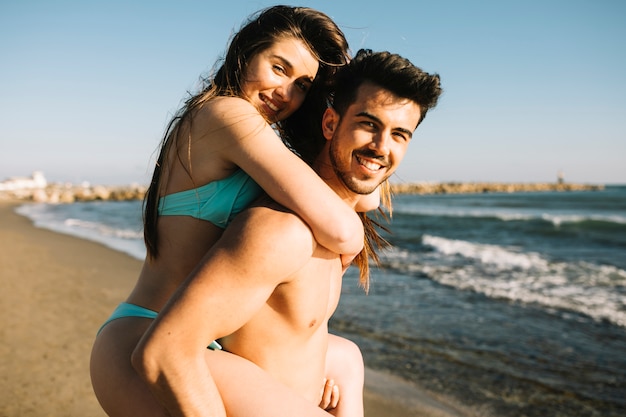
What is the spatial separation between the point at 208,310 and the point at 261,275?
22cm

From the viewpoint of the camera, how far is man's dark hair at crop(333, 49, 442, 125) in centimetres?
245

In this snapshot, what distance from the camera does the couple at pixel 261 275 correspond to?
1.70m

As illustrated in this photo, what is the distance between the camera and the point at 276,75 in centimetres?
276

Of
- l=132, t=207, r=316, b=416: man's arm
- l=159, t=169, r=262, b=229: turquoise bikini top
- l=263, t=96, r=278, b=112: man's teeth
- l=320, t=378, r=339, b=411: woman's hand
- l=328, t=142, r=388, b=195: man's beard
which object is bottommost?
l=320, t=378, r=339, b=411: woman's hand

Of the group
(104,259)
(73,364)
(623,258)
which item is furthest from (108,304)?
(623,258)

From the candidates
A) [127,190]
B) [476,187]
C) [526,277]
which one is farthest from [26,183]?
[526,277]

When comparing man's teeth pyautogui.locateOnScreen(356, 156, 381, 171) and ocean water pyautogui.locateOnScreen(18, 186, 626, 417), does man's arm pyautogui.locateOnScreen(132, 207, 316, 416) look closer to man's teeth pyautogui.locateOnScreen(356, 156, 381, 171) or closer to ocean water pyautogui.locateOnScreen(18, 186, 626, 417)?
man's teeth pyautogui.locateOnScreen(356, 156, 381, 171)

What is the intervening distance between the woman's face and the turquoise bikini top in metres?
0.72

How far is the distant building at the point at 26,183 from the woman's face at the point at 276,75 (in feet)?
285

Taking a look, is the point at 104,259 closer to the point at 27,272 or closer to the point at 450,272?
the point at 27,272

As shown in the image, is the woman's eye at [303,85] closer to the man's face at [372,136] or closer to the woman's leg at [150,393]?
the man's face at [372,136]

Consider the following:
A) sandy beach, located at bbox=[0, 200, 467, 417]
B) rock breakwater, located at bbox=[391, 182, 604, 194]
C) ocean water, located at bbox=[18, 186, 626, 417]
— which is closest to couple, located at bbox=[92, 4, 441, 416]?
sandy beach, located at bbox=[0, 200, 467, 417]

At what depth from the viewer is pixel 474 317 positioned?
7.85 meters

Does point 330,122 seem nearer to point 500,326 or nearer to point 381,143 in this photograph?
point 381,143
